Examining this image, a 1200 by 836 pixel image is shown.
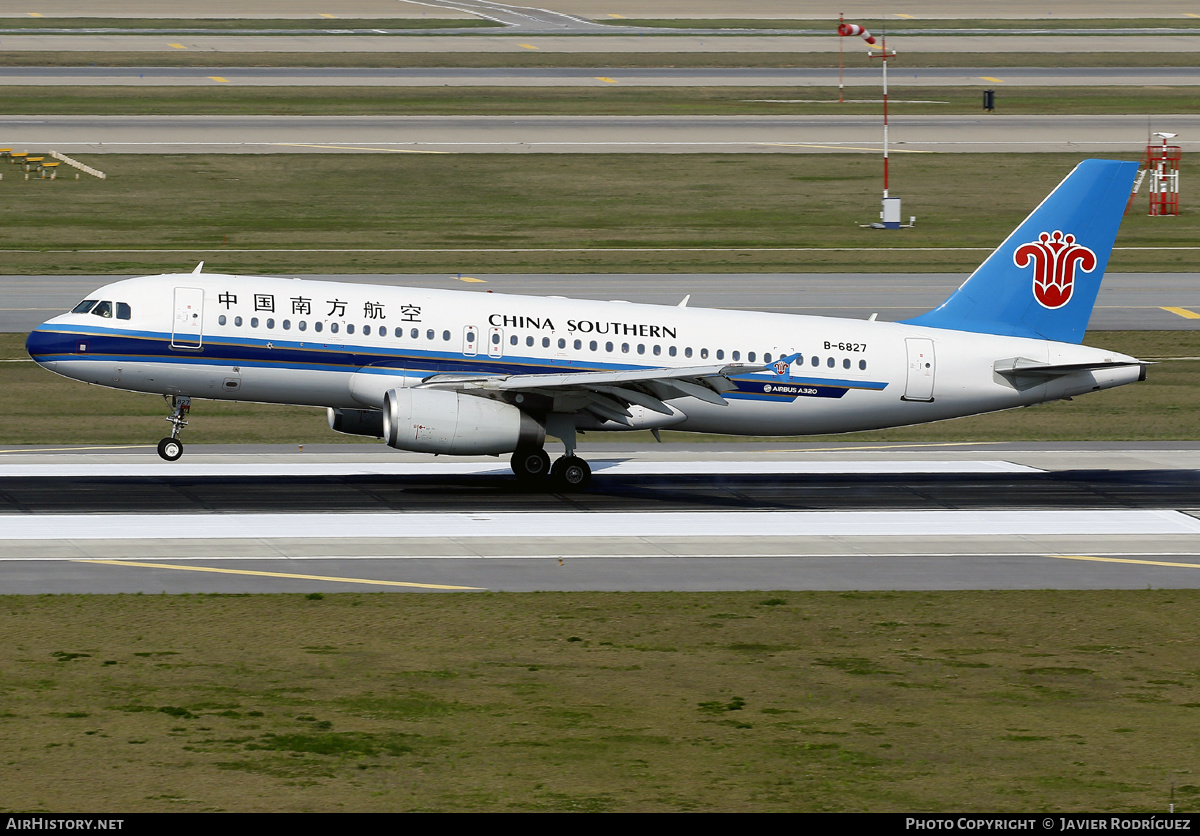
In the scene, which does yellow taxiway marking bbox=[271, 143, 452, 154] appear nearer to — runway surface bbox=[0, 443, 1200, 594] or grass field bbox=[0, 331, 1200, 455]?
grass field bbox=[0, 331, 1200, 455]

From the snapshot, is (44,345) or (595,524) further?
(44,345)

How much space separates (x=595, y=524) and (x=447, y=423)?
158 inches

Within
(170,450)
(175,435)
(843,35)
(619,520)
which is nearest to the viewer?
(619,520)

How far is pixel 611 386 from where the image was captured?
36719 millimetres

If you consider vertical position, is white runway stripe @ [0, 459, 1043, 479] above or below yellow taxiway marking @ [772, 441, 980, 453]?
below

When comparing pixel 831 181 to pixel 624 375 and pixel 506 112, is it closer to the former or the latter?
pixel 506 112

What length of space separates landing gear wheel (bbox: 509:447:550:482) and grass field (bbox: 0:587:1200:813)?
417 inches

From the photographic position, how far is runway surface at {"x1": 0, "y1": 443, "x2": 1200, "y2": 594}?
3031cm

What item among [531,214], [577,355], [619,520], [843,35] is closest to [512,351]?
[577,355]

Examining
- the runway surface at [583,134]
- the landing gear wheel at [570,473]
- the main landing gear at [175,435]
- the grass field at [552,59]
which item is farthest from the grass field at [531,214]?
the grass field at [552,59]

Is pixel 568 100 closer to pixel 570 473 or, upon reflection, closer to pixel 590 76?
pixel 590 76

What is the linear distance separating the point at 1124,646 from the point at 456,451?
1593 centimetres

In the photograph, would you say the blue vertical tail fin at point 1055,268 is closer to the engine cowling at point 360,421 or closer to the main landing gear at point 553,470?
the main landing gear at point 553,470
